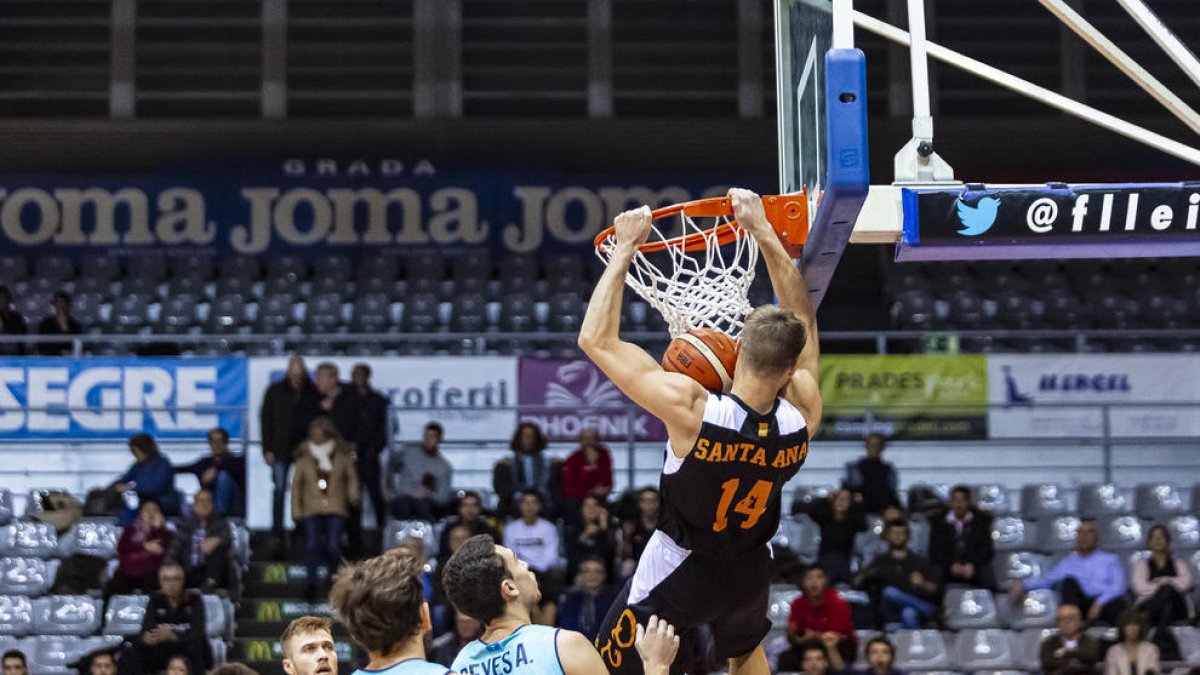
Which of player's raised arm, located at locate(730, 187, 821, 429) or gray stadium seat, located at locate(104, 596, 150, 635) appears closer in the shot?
player's raised arm, located at locate(730, 187, 821, 429)

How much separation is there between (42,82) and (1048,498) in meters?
12.5

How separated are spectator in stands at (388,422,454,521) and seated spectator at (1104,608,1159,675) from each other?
18.3ft

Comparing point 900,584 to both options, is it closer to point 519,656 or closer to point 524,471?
point 524,471

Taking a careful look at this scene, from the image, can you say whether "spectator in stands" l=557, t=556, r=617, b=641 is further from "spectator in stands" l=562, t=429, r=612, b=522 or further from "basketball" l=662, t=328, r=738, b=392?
"basketball" l=662, t=328, r=738, b=392

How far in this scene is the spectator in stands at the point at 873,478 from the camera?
48.3 ft

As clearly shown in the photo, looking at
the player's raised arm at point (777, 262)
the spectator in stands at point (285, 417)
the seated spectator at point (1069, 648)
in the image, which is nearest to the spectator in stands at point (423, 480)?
the spectator in stands at point (285, 417)

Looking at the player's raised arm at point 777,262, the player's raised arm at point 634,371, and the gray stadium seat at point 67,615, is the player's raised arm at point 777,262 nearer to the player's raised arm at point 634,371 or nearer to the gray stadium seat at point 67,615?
the player's raised arm at point 634,371

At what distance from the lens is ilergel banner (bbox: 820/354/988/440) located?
16.1 meters

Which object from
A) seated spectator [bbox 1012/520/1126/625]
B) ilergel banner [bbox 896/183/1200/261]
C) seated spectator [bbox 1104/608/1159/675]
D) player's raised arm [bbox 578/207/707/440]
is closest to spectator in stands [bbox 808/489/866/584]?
seated spectator [bbox 1012/520/1126/625]

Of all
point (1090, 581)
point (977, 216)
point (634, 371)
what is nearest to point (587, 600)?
point (1090, 581)

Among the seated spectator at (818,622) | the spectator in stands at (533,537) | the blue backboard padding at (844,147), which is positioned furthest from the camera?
the spectator in stands at (533,537)

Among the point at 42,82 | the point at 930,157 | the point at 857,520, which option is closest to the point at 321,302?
the point at 42,82

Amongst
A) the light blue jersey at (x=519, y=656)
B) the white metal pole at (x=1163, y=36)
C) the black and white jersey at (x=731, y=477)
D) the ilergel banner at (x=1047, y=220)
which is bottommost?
the light blue jersey at (x=519, y=656)

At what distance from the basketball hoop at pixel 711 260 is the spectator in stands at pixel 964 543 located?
7.93m
